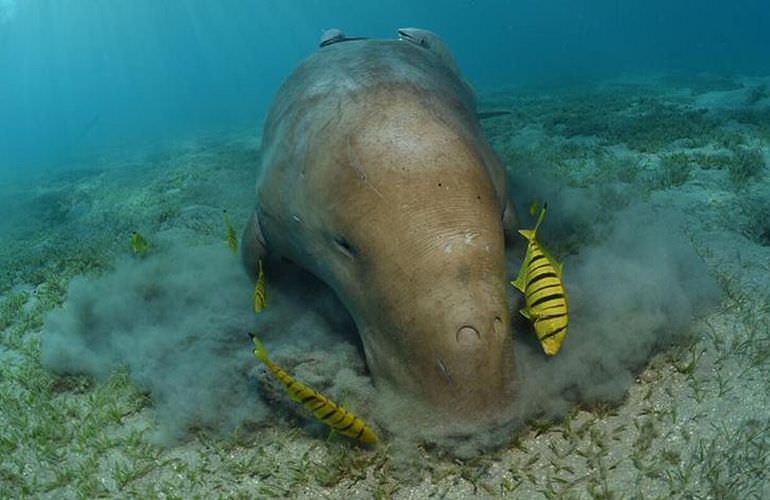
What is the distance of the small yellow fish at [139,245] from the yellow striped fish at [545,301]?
5206 millimetres

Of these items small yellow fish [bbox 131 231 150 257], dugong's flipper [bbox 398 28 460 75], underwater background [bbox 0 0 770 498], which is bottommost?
small yellow fish [bbox 131 231 150 257]

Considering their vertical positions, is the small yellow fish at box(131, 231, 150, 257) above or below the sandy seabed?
below

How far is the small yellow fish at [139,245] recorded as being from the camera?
698 centimetres

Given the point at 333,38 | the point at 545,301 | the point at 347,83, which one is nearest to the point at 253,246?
the point at 347,83

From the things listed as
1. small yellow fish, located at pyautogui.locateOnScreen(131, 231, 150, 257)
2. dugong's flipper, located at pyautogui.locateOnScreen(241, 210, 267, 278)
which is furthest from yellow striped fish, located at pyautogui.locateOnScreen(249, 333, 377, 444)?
small yellow fish, located at pyautogui.locateOnScreen(131, 231, 150, 257)

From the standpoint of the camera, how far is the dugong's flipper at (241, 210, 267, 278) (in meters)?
5.07

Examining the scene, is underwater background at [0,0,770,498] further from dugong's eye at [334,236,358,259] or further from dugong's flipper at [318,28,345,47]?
dugong's flipper at [318,28,345,47]

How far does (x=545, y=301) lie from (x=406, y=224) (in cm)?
86

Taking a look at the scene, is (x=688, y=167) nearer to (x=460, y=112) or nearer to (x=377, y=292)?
(x=460, y=112)

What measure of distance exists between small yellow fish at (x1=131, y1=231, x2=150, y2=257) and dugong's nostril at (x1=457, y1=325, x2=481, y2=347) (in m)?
5.34

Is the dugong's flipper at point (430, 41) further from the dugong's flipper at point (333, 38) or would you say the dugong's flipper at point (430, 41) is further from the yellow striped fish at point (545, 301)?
Result: the yellow striped fish at point (545, 301)

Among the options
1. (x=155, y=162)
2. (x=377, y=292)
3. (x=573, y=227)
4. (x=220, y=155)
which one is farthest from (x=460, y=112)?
(x=155, y=162)

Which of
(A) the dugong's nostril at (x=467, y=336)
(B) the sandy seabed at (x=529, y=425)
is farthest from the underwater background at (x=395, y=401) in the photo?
(A) the dugong's nostril at (x=467, y=336)

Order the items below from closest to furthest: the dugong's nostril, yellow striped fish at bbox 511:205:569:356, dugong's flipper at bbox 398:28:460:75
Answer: the dugong's nostril < yellow striped fish at bbox 511:205:569:356 < dugong's flipper at bbox 398:28:460:75
